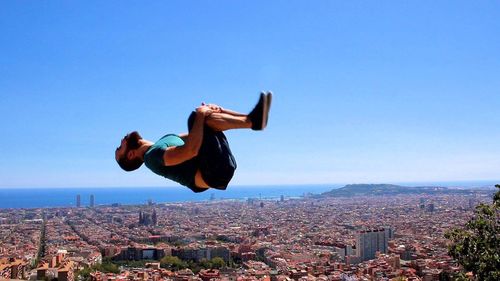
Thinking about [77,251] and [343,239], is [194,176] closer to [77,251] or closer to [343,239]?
[77,251]

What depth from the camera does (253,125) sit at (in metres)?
1.71

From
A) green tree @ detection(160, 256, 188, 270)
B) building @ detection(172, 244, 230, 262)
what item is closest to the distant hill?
building @ detection(172, 244, 230, 262)

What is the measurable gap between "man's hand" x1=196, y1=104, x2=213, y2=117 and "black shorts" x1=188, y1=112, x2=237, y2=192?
3cm

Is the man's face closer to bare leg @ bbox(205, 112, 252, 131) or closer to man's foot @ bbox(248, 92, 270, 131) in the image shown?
bare leg @ bbox(205, 112, 252, 131)

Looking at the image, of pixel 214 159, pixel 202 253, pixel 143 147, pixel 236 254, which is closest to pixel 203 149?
pixel 214 159

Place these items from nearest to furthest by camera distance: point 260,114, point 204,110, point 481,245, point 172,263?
point 260,114, point 204,110, point 481,245, point 172,263

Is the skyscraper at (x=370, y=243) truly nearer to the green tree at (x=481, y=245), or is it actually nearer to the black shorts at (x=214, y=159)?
the green tree at (x=481, y=245)

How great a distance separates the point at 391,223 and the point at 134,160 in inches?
1720

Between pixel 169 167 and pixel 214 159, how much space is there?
181 mm

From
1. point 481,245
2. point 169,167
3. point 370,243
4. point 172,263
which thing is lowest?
point 172,263

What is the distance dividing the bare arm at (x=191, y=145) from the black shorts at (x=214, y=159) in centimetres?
3

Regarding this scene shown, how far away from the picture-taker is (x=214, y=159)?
182 centimetres

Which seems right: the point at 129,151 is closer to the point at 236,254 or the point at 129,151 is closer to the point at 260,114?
the point at 260,114

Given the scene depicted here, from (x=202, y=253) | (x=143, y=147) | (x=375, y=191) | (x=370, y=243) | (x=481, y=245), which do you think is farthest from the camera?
(x=375, y=191)
